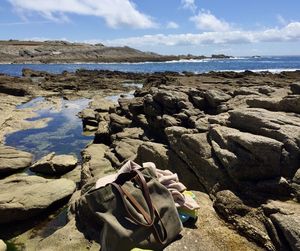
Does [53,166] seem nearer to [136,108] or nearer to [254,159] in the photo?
[136,108]

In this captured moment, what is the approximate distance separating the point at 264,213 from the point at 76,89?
47.2m

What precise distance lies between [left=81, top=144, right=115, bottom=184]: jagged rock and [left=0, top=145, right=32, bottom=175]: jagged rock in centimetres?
319

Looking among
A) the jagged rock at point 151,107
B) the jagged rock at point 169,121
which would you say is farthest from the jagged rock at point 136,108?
the jagged rock at point 169,121

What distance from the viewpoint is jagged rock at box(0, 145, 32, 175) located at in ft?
61.8

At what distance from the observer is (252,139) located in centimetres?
995

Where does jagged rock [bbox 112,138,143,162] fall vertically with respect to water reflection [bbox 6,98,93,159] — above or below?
above

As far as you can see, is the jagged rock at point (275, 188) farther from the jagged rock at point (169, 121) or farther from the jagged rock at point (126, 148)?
the jagged rock at point (169, 121)

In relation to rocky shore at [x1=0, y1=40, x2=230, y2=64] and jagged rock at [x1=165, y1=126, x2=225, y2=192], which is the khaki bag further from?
rocky shore at [x1=0, y1=40, x2=230, y2=64]

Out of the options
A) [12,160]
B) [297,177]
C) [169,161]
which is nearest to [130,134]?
[12,160]

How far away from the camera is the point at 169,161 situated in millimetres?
12750

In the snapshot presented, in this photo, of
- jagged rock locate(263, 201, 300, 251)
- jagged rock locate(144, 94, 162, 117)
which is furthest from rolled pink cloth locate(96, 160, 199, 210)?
jagged rock locate(144, 94, 162, 117)

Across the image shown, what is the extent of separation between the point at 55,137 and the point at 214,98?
1272cm

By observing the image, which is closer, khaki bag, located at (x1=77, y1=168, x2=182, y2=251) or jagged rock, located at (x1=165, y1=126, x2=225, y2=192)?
khaki bag, located at (x1=77, y1=168, x2=182, y2=251)

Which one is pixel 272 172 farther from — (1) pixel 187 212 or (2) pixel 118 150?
(2) pixel 118 150
